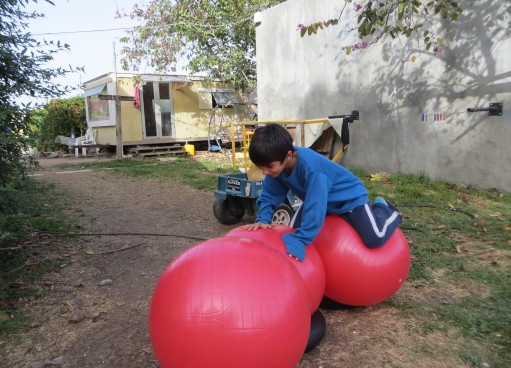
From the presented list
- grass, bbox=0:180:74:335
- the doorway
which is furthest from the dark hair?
the doorway

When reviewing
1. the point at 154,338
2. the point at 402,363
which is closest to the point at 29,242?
the point at 154,338

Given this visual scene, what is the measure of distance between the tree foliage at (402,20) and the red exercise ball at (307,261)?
3027 millimetres

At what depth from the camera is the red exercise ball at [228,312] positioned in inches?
77.3

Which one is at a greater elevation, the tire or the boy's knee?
the boy's knee

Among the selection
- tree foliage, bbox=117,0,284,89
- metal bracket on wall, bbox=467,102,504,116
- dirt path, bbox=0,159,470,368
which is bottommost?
dirt path, bbox=0,159,470,368

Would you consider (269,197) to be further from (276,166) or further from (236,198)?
(236,198)

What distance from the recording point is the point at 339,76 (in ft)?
32.9

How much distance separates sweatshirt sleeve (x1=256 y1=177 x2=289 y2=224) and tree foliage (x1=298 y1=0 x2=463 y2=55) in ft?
8.02

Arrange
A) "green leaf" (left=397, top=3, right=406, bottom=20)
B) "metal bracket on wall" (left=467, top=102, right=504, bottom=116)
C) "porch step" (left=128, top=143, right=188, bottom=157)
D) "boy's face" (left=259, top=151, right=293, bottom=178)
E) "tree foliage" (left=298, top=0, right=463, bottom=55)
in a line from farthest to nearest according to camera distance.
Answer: "porch step" (left=128, top=143, right=188, bottom=157) < "metal bracket on wall" (left=467, top=102, right=504, bottom=116) < "tree foliage" (left=298, top=0, right=463, bottom=55) < "green leaf" (left=397, top=3, right=406, bottom=20) < "boy's face" (left=259, top=151, right=293, bottom=178)

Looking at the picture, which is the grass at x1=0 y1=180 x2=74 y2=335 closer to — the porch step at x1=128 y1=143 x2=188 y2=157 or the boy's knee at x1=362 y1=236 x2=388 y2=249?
the boy's knee at x1=362 y1=236 x2=388 y2=249

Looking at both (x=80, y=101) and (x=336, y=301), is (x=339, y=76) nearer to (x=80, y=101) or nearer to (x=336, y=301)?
(x=336, y=301)

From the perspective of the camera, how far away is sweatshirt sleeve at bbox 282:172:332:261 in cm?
263

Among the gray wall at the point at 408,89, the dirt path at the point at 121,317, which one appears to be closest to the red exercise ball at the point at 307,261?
the dirt path at the point at 121,317

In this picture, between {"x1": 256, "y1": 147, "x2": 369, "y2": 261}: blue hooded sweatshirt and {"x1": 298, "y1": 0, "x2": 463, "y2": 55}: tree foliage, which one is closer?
{"x1": 256, "y1": 147, "x2": 369, "y2": 261}: blue hooded sweatshirt
